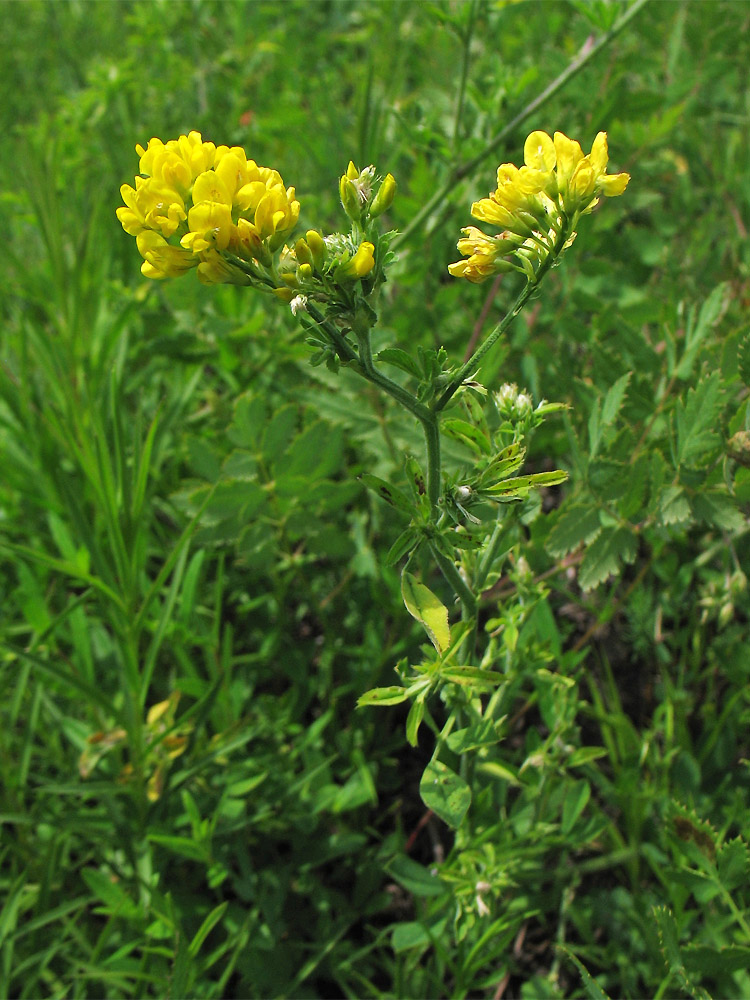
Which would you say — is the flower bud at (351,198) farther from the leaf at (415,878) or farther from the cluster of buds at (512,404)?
the leaf at (415,878)

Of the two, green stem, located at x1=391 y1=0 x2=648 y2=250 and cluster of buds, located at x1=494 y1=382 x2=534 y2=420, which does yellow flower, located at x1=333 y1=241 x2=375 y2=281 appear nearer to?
cluster of buds, located at x1=494 y1=382 x2=534 y2=420

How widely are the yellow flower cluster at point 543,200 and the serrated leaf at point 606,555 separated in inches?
28.0

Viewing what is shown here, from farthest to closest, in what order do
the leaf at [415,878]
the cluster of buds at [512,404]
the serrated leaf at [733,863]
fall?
the leaf at [415,878], the serrated leaf at [733,863], the cluster of buds at [512,404]

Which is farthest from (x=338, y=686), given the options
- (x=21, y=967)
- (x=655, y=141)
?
(x=655, y=141)

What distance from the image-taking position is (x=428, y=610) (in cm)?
124

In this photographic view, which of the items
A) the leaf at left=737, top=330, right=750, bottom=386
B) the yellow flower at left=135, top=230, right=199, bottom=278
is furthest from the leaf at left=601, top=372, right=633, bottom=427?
the yellow flower at left=135, top=230, right=199, bottom=278

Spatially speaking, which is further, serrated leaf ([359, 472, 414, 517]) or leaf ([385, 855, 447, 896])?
leaf ([385, 855, 447, 896])

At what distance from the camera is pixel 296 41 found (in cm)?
405

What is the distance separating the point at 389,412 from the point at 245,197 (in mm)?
1143

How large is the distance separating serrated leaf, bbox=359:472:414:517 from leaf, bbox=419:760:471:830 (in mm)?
432

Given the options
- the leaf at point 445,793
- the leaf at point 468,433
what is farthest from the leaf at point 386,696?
the leaf at point 468,433

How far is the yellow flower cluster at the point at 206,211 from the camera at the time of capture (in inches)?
41.1

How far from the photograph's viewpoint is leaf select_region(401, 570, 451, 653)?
1213mm

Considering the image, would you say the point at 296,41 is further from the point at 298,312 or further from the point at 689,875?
the point at 689,875
